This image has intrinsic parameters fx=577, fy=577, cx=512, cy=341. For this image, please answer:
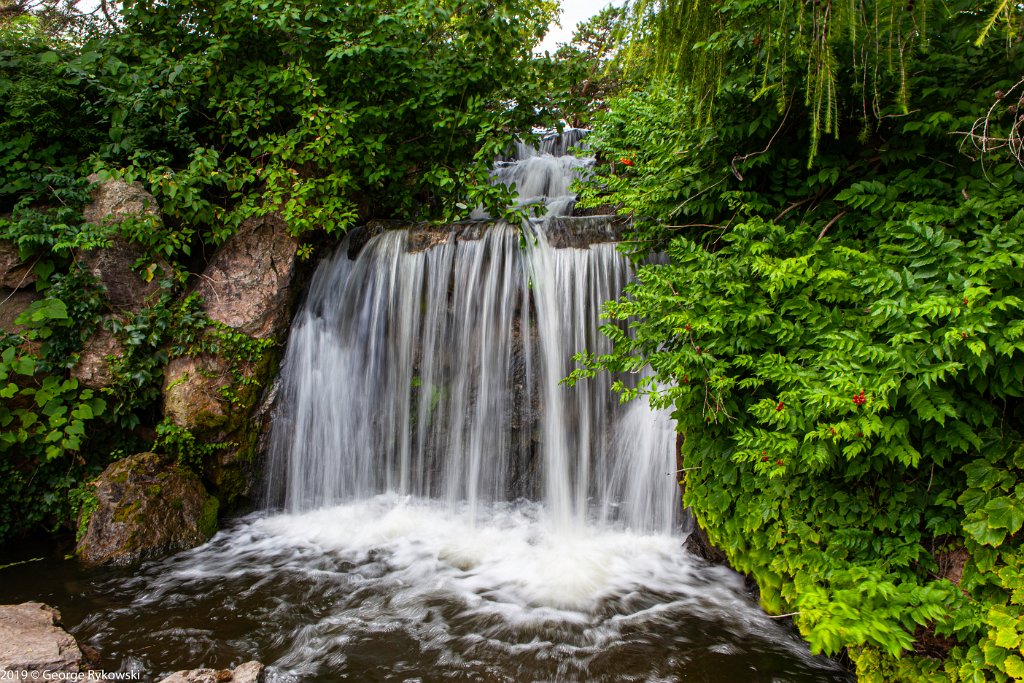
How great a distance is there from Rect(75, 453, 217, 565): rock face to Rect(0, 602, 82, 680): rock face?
4.22 ft

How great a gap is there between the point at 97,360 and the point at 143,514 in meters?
1.64

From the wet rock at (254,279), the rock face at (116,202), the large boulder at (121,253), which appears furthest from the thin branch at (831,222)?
the rock face at (116,202)

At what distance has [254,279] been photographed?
6.25 metres

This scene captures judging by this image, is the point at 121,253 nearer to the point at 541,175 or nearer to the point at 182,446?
the point at 182,446

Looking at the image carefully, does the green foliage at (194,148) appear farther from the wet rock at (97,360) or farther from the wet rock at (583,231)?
the wet rock at (583,231)

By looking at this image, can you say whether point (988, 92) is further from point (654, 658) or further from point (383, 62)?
point (383, 62)

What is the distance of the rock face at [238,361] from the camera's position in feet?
18.9

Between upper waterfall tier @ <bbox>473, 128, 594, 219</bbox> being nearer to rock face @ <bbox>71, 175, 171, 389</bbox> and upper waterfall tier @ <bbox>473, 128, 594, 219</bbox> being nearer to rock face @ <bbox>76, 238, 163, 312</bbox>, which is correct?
rock face @ <bbox>71, 175, 171, 389</bbox>

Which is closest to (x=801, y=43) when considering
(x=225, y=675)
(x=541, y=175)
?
(x=225, y=675)

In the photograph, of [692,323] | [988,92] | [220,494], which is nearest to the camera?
[988,92]

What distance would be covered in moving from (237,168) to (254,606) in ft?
15.8

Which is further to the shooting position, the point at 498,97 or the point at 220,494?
the point at 498,97

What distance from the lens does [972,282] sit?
8.74 ft

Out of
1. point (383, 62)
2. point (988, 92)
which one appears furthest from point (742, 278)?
point (383, 62)
